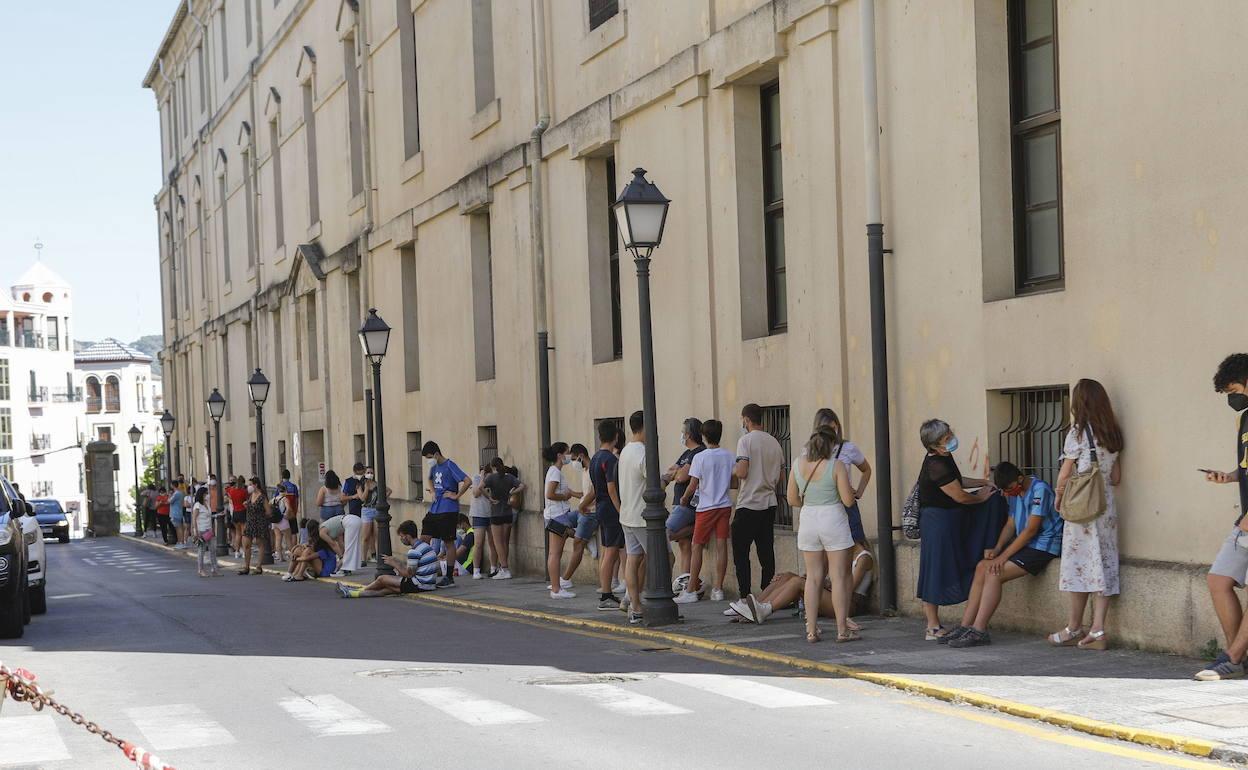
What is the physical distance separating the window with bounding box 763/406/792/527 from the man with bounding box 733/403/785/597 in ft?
→ 2.97

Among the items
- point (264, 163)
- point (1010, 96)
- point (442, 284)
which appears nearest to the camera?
point (1010, 96)

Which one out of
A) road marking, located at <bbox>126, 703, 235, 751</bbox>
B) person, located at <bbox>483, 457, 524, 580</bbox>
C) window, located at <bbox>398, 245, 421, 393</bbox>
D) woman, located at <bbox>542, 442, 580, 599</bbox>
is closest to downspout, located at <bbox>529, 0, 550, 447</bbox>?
person, located at <bbox>483, 457, 524, 580</bbox>

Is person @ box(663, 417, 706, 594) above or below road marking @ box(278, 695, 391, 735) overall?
above

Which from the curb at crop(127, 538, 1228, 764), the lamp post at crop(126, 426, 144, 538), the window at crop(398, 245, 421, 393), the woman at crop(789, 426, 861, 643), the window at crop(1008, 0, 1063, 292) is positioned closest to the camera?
the curb at crop(127, 538, 1228, 764)

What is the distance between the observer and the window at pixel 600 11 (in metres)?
20.5

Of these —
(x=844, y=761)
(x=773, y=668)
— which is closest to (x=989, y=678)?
(x=773, y=668)

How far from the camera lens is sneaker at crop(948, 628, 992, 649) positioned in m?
11.7

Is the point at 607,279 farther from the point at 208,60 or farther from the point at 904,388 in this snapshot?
the point at 208,60

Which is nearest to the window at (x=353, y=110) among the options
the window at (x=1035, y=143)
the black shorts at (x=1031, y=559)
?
the window at (x=1035, y=143)

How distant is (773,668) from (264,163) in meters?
32.8

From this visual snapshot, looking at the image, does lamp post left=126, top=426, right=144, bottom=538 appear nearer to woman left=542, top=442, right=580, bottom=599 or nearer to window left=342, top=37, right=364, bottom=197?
window left=342, top=37, right=364, bottom=197

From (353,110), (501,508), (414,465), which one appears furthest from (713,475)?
(353,110)

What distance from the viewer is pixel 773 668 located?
11594mm

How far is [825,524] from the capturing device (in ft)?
40.9
